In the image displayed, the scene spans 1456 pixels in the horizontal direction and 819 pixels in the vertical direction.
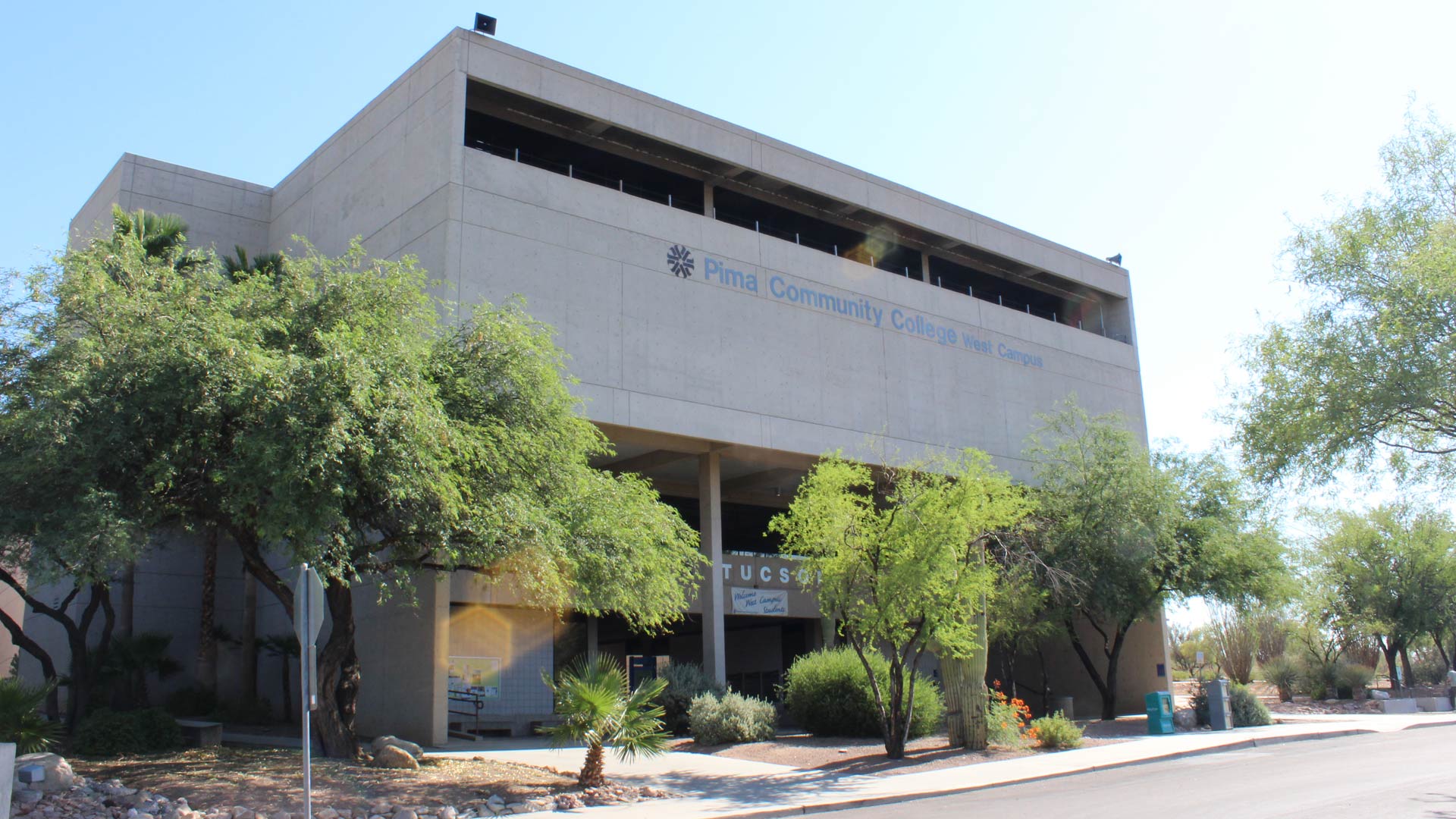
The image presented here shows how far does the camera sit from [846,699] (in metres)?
24.2

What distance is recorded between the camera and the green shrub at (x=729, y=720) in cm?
2342

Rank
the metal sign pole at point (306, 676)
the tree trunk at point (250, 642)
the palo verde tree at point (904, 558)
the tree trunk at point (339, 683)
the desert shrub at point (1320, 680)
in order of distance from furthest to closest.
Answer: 1. the desert shrub at point (1320, 680)
2. the tree trunk at point (250, 642)
3. the palo verde tree at point (904, 558)
4. the tree trunk at point (339, 683)
5. the metal sign pole at point (306, 676)

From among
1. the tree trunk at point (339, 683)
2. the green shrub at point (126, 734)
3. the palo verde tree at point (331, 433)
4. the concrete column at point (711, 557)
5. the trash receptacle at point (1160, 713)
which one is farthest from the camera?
the concrete column at point (711, 557)

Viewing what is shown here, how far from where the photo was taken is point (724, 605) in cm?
3080

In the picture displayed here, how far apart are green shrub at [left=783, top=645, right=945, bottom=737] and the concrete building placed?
3.89 meters

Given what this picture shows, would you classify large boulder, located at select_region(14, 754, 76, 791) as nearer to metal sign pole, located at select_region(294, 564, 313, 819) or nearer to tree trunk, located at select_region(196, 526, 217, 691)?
metal sign pole, located at select_region(294, 564, 313, 819)

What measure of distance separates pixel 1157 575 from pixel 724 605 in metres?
12.7

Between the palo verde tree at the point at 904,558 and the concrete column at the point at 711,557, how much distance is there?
770 cm

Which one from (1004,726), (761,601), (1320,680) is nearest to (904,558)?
(1004,726)

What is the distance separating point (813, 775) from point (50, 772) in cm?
1135

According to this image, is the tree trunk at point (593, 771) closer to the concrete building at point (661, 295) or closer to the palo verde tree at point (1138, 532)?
the concrete building at point (661, 295)

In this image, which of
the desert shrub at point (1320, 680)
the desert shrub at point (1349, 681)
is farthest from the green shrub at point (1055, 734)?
the desert shrub at point (1349, 681)

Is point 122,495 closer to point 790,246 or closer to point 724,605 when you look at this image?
point 724,605

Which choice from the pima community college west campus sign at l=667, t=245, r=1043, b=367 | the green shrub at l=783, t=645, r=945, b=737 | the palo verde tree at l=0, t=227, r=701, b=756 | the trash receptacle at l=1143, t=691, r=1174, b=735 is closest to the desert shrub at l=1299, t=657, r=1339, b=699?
the pima community college west campus sign at l=667, t=245, r=1043, b=367
